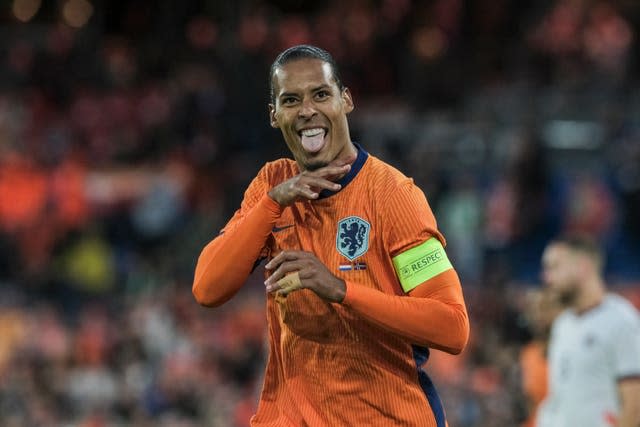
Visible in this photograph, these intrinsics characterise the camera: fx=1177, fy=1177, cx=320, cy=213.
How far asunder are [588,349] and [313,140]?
267cm

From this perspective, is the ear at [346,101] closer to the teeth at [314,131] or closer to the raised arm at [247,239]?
the teeth at [314,131]

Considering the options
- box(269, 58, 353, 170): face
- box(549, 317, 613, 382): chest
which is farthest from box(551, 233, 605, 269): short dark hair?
box(269, 58, 353, 170): face

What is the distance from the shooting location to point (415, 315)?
11.3ft

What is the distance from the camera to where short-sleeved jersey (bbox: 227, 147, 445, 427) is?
364 centimetres

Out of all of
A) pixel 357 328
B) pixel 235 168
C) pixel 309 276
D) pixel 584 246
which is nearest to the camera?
pixel 309 276

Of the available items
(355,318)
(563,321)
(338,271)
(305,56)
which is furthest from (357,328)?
(563,321)

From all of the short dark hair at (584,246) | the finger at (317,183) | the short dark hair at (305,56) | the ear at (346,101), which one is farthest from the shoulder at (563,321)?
the finger at (317,183)

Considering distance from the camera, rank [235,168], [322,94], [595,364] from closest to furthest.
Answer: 1. [322,94]
2. [595,364]
3. [235,168]

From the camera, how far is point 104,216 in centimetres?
1255

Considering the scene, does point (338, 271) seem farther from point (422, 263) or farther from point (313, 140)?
point (313, 140)

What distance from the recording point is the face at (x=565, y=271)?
6.00m

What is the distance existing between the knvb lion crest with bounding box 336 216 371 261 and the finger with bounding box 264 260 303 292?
0.83ft

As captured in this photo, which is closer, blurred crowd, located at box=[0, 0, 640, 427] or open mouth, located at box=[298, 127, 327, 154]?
open mouth, located at box=[298, 127, 327, 154]

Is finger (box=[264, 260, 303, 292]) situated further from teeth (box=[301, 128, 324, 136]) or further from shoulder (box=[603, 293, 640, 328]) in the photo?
shoulder (box=[603, 293, 640, 328])
